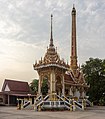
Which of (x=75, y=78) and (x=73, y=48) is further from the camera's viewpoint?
(x=73, y=48)

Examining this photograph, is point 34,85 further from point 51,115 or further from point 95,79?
point 51,115

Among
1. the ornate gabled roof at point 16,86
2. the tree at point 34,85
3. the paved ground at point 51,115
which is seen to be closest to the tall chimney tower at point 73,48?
the ornate gabled roof at point 16,86

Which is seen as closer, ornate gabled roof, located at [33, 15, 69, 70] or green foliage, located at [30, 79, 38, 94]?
ornate gabled roof, located at [33, 15, 69, 70]

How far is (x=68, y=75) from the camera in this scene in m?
34.6

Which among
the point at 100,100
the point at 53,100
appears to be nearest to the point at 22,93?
the point at 100,100

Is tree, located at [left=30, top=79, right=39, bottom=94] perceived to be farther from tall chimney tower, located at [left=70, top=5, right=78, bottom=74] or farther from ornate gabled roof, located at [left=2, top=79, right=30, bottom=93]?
tall chimney tower, located at [left=70, top=5, right=78, bottom=74]

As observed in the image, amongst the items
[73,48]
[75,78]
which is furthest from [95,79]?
[75,78]

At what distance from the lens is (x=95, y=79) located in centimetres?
4162

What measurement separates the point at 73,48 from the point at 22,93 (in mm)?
12702

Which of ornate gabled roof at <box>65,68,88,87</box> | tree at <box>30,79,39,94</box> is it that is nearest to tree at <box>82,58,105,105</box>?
ornate gabled roof at <box>65,68,88,87</box>

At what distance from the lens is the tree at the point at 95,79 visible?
40.8 meters

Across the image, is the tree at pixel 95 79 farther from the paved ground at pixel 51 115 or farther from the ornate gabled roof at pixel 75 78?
the paved ground at pixel 51 115

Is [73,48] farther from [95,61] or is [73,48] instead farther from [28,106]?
[28,106]

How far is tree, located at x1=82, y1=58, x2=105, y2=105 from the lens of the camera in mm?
40844
